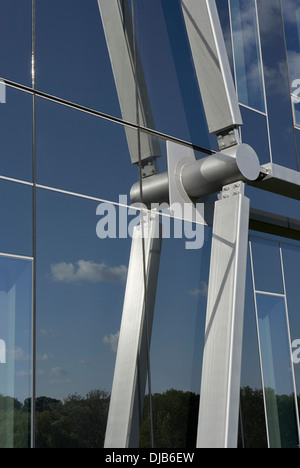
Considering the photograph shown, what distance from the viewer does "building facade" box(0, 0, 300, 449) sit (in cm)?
740

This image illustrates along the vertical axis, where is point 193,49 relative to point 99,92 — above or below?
above

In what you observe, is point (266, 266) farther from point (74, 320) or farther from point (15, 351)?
point (15, 351)

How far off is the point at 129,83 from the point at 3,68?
2151 mm

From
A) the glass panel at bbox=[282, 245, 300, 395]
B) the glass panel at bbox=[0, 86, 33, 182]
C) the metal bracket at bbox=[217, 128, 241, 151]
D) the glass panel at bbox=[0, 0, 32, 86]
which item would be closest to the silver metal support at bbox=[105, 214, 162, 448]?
the metal bracket at bbox=[217, 128, 241, 151]

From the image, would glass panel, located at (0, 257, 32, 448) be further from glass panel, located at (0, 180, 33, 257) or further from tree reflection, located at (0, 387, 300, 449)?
glass panel, located at (0, 180, 33, 257)

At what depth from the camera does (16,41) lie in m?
8.06

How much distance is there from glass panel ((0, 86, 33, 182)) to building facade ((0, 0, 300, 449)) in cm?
2

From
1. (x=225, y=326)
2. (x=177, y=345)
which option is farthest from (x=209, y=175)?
(x=177, y=345)

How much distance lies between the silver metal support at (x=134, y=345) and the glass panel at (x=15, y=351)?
1206 millimetres

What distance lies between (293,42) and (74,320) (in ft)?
28.0

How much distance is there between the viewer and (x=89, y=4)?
30.1ft
